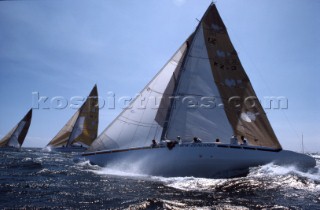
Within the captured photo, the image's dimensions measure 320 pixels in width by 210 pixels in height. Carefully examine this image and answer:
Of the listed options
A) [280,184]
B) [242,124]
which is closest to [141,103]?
[242,124]

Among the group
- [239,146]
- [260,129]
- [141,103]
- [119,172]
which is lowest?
[119,172]

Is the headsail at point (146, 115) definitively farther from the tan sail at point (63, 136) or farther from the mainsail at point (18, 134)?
the mainsail at point (18, 134)

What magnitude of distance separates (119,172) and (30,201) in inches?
427

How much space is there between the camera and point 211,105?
72.7ft

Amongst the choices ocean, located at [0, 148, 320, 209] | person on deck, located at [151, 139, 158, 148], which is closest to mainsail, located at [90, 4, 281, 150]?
person on deck, located at [151, 139, 158, 148]

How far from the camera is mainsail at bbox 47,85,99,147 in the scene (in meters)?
57.5

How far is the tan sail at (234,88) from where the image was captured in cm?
2223

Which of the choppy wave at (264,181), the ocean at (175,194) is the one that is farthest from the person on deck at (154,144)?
the ocean at (175,194)

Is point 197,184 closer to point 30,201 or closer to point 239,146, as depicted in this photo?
point 239,146

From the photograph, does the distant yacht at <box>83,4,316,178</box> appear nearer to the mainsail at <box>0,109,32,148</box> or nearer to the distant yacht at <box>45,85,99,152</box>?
the distant yacht at <box>45,85,99,152</box>

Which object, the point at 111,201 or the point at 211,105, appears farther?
the point at 211,105

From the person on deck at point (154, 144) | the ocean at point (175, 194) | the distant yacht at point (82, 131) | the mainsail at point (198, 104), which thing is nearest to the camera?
the ocean at point (175, 194)

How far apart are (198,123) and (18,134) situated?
66.4 m

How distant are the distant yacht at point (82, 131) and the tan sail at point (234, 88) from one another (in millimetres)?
38987
